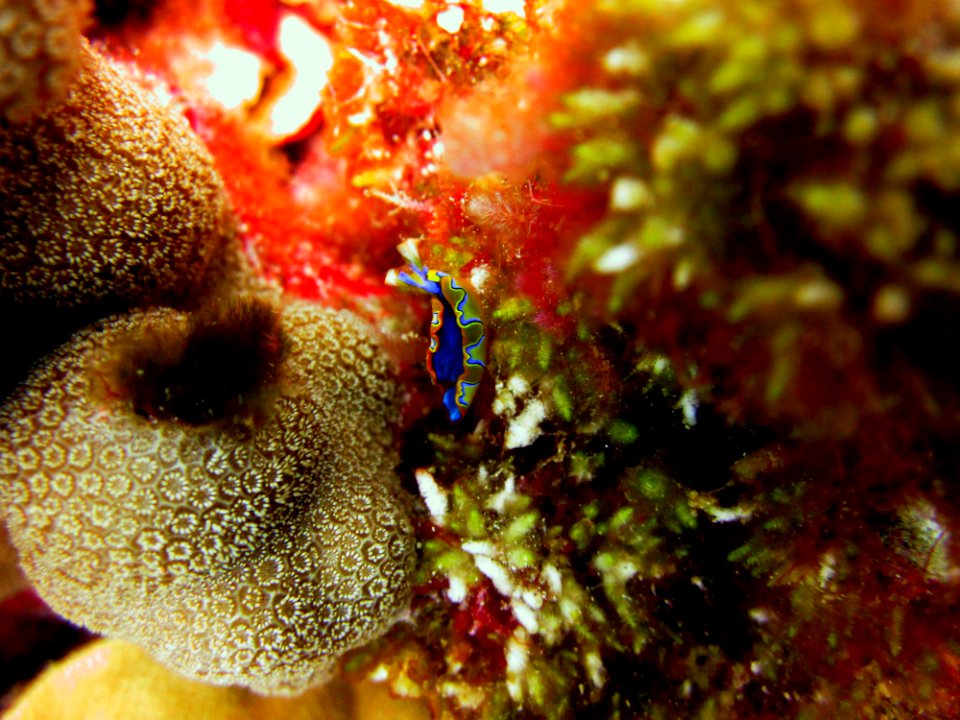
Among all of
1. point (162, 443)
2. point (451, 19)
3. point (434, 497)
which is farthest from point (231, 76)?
point (434, 497)

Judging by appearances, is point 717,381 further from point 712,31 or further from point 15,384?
point 15,384

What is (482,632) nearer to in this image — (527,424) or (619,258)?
(527,424)

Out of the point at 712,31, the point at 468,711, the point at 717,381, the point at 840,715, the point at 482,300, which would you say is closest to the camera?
the point at 712,31

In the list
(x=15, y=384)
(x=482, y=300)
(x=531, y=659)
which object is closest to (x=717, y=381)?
(x=482, y=300)

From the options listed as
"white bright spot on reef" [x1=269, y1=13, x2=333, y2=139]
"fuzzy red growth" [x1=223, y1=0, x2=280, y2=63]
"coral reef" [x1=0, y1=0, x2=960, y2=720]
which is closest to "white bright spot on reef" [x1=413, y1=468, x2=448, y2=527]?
"coral reef" [x1=0, y1=0, x2=960, y2=720]

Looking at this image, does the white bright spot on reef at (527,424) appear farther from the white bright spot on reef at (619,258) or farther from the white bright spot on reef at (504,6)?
the white bright spot on reef at (504,6)

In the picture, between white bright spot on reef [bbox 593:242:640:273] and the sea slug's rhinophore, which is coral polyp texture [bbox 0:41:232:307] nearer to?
the sea slug's rhinophore
